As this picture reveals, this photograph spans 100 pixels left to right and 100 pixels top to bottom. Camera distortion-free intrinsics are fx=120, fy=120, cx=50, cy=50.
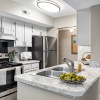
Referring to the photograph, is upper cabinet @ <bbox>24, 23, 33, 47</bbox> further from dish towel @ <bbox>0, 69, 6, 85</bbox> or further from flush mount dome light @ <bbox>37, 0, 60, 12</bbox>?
dish towel @ <bbox>0, 69, 6, 85</bbox>

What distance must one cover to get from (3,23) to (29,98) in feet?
8.00

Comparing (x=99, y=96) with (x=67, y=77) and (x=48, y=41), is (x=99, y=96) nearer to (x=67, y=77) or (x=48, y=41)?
(x=67, y=77)

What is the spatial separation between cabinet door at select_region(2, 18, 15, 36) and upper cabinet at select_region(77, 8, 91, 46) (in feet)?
6.33

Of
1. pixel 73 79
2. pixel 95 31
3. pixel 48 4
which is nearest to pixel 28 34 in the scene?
pixel 48 4

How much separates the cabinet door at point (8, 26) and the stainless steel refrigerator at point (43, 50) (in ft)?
3.07

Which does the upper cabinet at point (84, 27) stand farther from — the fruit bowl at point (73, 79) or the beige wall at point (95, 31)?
the fruit bowl at point (73, 79)

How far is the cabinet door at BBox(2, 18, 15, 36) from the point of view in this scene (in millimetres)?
3295

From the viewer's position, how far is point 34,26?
14.3 ft

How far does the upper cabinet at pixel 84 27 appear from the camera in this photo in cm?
263

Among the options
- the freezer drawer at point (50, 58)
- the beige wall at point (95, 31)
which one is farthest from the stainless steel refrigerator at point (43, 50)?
the beige wall at point (95, 31)

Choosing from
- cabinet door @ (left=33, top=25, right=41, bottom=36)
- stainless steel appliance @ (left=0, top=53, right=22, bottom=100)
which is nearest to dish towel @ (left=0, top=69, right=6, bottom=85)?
stainless steel appliance @ (left=0, top=53, right=22, bottom=100)

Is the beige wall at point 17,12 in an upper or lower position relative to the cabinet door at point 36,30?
upper

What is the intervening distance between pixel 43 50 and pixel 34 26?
0.99 meters

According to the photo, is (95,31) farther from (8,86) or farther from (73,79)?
(8,86)
